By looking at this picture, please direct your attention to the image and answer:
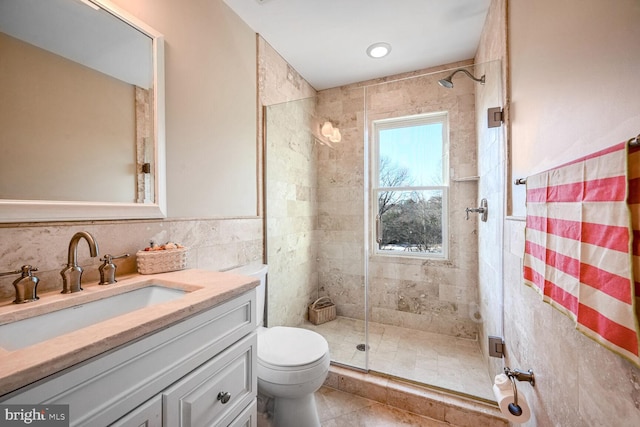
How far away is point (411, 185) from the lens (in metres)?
2.44

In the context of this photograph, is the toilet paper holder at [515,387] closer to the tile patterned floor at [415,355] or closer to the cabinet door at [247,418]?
the tile patterned floor at [415,355]

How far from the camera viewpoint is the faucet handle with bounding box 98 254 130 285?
96cm

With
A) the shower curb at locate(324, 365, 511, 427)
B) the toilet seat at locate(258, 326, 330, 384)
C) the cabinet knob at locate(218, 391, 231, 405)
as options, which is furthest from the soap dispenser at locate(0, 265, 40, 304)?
the shower curb at locate(324, 365, 511, 427)

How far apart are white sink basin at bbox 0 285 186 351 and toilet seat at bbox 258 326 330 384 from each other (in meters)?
0.63

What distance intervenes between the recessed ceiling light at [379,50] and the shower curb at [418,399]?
2555mm

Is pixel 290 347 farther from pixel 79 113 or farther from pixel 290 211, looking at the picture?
pixel 79 113

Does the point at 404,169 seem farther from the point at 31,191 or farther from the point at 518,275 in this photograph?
the point at 31,191

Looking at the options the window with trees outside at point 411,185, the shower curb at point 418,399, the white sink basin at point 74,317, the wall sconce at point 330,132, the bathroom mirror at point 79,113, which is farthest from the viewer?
the wall sconce at point 330,132

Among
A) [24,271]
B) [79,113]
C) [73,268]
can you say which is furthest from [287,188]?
[24,271]

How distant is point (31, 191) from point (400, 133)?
2.54m

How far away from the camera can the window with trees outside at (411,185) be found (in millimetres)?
2332

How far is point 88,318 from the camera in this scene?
33.7 inches

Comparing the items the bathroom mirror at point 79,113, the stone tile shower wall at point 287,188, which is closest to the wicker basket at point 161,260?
the bathroom mirror at point 79,113

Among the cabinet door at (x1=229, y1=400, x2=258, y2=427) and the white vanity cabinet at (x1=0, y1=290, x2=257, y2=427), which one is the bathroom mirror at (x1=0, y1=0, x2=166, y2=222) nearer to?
the white vanity cabinet at (x1=0, y1=290, x2=257, y2=427)
